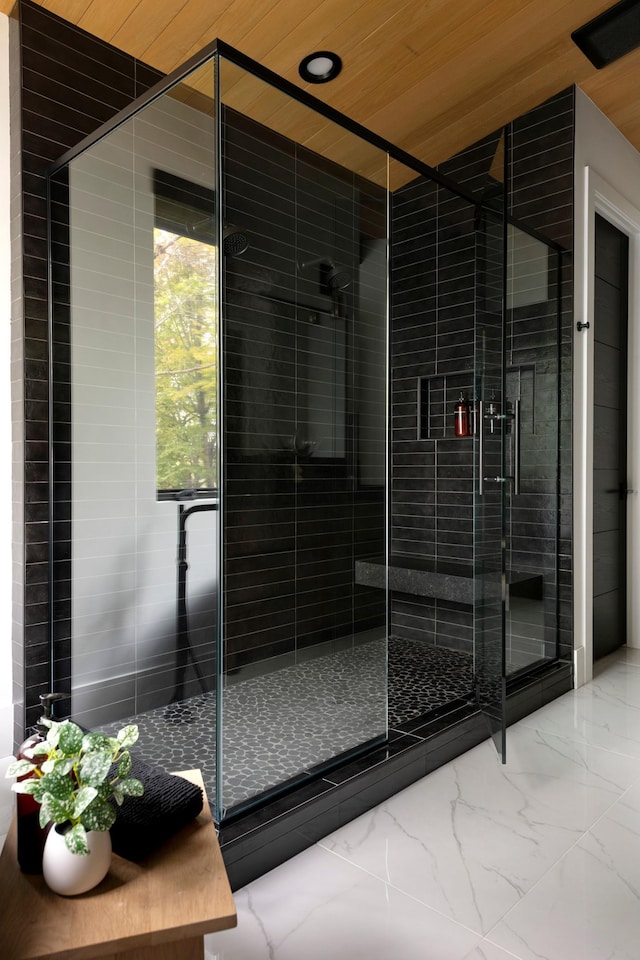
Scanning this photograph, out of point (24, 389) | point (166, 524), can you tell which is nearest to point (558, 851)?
point (166, 524)

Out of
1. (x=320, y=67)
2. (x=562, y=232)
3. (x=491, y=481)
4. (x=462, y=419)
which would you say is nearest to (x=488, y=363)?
(x=491, y=481)

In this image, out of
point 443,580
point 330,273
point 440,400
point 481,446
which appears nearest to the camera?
point 330,273

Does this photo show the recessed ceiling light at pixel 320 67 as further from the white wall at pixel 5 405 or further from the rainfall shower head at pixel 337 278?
the rainfall shower head at pixel 337 278

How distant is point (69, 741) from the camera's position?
1.06 metres

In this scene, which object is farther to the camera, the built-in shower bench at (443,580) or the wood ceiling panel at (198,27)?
the built-in shower bench at (443,580)

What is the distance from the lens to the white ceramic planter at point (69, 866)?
1012 mm

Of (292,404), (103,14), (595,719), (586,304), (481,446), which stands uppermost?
(103,14)

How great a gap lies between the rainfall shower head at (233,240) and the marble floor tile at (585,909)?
5.81ft

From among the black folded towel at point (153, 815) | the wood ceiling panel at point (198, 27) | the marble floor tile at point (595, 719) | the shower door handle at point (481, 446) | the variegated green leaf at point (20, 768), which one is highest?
the wood ceiling panel at point (198, 27)

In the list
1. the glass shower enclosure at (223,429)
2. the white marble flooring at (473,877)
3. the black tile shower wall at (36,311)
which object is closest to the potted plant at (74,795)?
the white marble flooring at (473,877)

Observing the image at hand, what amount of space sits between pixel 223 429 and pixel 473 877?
1.33 meters

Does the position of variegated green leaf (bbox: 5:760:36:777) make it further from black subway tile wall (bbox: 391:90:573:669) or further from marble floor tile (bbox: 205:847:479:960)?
black subway tile wall (bbox: 391:90:573:669)

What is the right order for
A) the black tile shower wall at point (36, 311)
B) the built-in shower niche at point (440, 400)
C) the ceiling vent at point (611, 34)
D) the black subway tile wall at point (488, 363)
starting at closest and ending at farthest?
1. the black tile shower wall at point (36, 311)
2. the ceiling vent at point (611, 34)
3. the black subway tile wall at point (488, 363)
4. the built-in shower niche at point (440, 400)

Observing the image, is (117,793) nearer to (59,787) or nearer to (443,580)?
(59,787)
